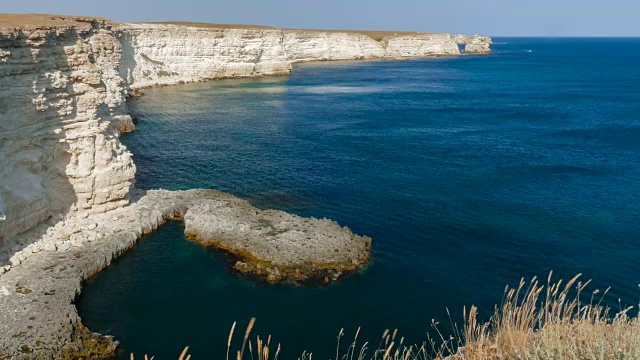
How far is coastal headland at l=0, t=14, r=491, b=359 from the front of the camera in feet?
71.3

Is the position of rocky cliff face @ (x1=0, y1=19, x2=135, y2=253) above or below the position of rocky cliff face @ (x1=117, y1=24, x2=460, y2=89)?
below

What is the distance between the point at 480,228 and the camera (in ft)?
103

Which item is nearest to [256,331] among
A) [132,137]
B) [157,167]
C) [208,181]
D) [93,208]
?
[93,208]

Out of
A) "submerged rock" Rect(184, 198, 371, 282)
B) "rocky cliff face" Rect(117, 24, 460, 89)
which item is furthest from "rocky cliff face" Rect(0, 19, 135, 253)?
"rocky cliff face" Rect(117, 24, 460, 89)

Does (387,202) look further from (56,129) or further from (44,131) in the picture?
(44,131)

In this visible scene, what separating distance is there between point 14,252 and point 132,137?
30930 mm

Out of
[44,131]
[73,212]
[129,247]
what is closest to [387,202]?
[129,247]

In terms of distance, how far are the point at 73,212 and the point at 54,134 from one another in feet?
15.5

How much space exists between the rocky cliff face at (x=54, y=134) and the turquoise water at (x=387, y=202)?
15.8ft

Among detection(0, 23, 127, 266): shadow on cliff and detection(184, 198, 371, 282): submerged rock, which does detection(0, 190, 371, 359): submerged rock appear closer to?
detection(184, 198, 371, 282): submerged rock

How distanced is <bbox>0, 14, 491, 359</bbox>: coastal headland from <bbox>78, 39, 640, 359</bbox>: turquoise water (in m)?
1.36

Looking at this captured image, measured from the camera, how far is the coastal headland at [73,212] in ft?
71.3

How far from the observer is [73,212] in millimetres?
29141

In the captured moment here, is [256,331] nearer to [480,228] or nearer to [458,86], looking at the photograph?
[480,228]
